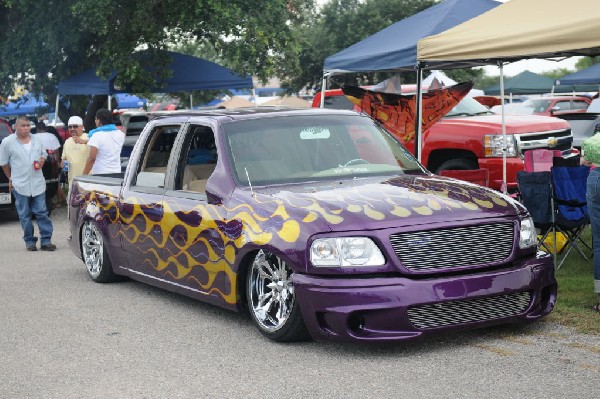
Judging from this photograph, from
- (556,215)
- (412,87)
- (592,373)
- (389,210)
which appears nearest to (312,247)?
(389,210)

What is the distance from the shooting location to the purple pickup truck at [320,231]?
6.43 m

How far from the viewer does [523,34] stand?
9.09 meters

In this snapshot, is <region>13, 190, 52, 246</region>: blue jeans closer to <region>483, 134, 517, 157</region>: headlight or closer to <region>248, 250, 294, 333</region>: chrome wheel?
<region>483, 134, 517, 157</region>: headlight

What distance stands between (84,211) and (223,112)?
8.08 ft

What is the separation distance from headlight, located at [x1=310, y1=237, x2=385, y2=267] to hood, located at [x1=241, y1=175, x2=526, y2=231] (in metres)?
0.09

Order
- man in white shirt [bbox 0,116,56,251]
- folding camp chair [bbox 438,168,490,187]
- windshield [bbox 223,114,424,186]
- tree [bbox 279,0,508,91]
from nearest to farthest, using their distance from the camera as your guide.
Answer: windshield [bbox 223,114,424,186] < folding camp chair [bbox 438,168,490,187] < man in white shirt [bbox 0,116,56,251] < tree [bbox 279,0,508,91]

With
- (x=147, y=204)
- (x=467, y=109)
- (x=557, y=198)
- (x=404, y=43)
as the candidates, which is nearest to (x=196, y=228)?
(x=147, y=204)

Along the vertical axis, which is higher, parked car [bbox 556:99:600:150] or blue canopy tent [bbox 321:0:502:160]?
blue canopy tent [bbox 321:0:502:160]

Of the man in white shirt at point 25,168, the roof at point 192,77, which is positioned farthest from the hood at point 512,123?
the roof at point 192,77

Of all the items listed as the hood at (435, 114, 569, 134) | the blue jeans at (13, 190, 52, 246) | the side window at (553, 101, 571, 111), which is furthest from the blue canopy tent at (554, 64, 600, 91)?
the blue jeans at (13, 190, 52, 246)

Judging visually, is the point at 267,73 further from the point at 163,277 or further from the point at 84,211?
the point at 163,277

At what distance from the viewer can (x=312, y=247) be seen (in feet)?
21.4

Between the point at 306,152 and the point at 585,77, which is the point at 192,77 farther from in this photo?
the point at 585,77

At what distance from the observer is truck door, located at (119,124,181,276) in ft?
27.8
